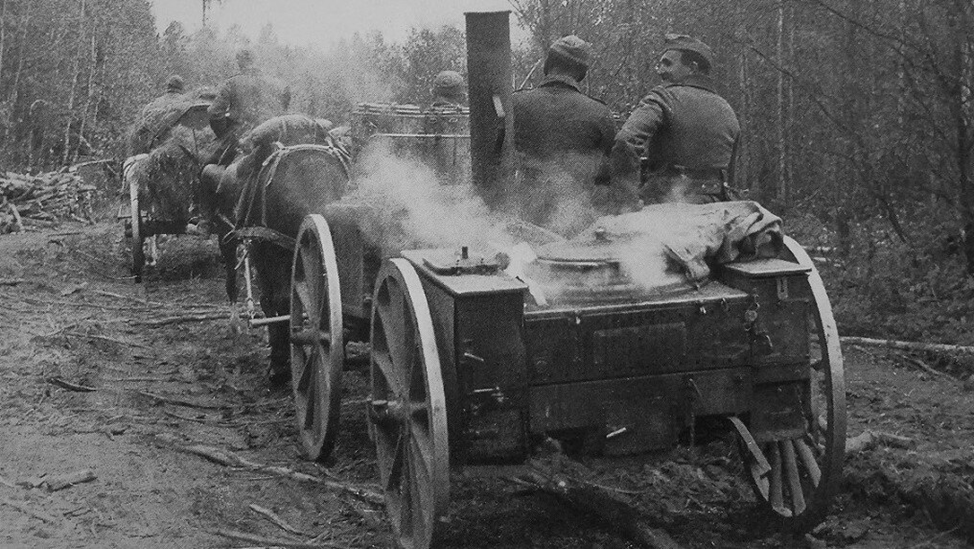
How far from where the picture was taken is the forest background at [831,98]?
9.10 meters

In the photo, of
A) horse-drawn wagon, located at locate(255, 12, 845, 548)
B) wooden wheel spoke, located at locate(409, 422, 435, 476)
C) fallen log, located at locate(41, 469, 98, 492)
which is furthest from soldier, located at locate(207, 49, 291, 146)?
wooden wheel spoke, located at locate(409, 422, 435, 476)

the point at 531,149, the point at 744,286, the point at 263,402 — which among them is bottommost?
the point at 263,402

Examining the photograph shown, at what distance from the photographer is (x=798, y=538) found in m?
5.01

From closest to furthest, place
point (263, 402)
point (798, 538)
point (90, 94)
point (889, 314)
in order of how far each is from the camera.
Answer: point (798, 538) < point (263, 402) < point (889, 314) < point (90, 94)

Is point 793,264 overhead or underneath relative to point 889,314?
overhead

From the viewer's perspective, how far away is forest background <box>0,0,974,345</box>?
9102 millimetres

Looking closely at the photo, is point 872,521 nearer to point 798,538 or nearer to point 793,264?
point 798,538

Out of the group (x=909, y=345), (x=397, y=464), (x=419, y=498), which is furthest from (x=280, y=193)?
(x=909, y=345)

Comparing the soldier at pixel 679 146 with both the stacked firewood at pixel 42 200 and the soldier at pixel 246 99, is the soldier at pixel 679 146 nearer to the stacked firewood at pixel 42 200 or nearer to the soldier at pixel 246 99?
the soldier at pixel 246 99

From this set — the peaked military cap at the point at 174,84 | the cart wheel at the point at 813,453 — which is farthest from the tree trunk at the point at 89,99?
the cart wheel at the point at 813,453

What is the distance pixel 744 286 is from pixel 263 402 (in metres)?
4.68

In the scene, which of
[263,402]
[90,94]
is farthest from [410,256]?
[90,94]

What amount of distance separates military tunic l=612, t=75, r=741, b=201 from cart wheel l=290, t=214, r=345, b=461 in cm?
177

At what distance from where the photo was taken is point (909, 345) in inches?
320
